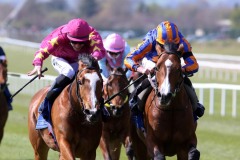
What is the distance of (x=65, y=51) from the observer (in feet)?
29.4

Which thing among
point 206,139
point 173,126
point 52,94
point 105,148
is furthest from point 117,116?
point 206,139

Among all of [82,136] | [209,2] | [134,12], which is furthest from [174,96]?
[209,2]

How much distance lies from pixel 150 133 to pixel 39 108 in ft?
4.49

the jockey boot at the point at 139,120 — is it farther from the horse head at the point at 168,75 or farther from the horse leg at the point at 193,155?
the horse head at the point at 168,75

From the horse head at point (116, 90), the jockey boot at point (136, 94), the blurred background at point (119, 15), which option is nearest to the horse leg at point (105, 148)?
the horse head at point (116, 90)

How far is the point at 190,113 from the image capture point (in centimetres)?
842

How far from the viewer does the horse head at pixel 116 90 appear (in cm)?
1020

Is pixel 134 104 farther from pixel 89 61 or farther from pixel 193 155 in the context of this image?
pixel 89 61

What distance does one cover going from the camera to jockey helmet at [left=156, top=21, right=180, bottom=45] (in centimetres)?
851

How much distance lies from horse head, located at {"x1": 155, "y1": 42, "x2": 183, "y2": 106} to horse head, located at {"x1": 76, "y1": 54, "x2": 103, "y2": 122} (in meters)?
0.58

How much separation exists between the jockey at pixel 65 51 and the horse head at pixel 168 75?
34.3 inches

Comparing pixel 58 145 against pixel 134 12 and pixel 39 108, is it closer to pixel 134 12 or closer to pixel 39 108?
pixel 39 108

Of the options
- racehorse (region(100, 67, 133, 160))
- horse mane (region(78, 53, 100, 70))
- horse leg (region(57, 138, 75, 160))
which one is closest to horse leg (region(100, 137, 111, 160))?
racehorse (region(100, 67, 133, 160))

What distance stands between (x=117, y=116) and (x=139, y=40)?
5634 cm
